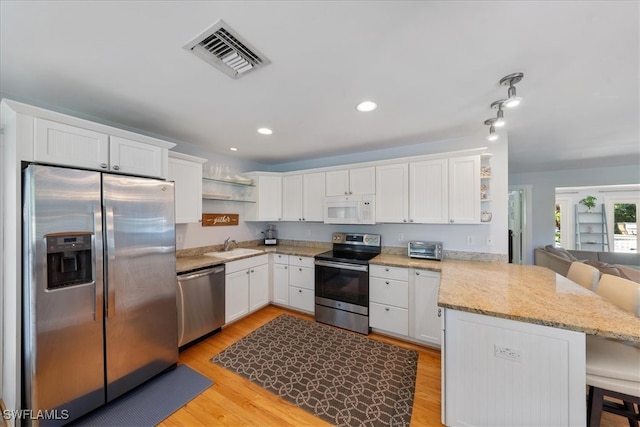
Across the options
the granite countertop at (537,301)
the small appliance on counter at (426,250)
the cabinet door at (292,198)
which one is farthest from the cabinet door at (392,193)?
the cabinet door at (292,198)

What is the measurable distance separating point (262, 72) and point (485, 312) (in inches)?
80.0

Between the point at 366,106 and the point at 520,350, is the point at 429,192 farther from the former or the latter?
the point at 520,350

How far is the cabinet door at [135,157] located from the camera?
1940mm

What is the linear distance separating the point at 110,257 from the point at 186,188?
1213 mm

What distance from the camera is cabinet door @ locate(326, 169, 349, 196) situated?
11.2ft

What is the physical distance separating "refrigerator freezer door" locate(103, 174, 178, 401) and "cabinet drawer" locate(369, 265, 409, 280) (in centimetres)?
214

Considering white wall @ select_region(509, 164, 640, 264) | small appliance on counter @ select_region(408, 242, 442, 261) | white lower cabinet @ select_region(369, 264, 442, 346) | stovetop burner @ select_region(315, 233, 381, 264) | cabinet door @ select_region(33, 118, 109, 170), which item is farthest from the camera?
white wall @ select_region(509, 164, 640, 264)

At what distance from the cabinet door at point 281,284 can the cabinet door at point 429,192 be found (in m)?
1.99

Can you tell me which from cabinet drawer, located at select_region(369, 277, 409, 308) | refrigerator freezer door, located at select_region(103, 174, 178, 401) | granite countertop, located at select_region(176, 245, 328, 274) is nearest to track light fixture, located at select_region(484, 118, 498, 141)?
cabinet drawer, located at select_region(369, 277, 409, 308)

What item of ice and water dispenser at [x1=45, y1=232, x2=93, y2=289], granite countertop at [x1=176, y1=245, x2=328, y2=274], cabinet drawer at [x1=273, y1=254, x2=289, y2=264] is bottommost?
cabinet drawer at [x1=273, y1=254, x2=289, y2=264]

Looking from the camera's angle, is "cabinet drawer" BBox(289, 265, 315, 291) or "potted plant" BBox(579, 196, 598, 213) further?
"potted plant" BBox(579, 196, 598, 213)

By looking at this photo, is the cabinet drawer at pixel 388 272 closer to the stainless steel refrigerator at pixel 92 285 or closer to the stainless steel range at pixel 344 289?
the stainless steel range at pixel 344 289

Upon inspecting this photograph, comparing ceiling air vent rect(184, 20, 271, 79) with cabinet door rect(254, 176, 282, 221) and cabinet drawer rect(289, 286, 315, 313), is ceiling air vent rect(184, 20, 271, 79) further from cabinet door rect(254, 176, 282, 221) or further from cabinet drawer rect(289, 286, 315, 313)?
cabinet drawer rect(289, 286, 315, 313)

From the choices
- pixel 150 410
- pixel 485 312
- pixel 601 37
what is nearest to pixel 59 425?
pixel 150 410
